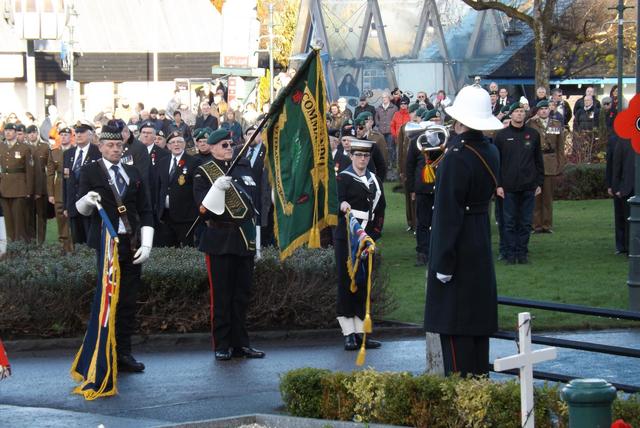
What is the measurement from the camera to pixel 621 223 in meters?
19.3

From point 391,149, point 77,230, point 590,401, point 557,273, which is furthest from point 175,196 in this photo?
point 391,149

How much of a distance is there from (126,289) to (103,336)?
28.6 inches

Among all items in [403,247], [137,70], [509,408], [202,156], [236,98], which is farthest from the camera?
[137,70]

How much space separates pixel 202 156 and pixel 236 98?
2798 centimetres

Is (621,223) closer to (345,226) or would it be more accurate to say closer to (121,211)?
(345,226)

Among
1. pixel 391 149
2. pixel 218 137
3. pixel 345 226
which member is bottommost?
pixel 345 226

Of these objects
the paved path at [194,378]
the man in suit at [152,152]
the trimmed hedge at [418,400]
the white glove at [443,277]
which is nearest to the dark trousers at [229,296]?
the paved path at [194,378]

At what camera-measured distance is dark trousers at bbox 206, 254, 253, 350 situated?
1205cm

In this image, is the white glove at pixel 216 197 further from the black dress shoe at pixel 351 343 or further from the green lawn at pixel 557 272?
the green lawn at pixel 557 272

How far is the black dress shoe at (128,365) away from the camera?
11.5 meters

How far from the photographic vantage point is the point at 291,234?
1080 cm

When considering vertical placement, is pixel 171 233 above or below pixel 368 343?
above

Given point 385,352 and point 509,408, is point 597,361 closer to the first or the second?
point 385,352

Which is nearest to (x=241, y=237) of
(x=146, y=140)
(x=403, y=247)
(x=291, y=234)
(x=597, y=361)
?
(x=291, y=234)
